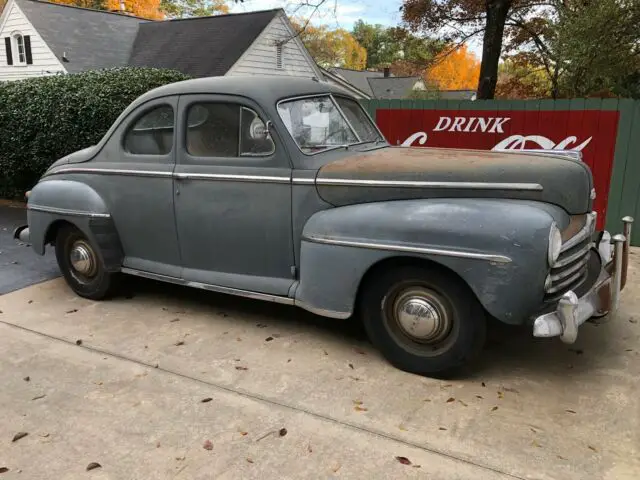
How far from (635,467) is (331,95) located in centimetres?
323

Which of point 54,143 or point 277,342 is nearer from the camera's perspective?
point 277,342

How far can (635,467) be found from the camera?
262 centimetres

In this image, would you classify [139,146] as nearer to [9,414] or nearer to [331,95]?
[331,95]

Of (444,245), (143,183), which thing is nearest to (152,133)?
(143,183)

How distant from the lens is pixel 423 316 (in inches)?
134

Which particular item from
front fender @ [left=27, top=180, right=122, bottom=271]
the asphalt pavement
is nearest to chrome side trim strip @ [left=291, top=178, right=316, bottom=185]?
front fender @ [left=27, top=180, right=122, bottom=271]

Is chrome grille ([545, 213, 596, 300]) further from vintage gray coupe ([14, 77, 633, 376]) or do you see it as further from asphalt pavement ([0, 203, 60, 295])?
asphalt pavement ([0, 203, 60, 295])

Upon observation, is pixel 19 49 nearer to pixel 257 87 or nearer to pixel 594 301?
pixel 257 87

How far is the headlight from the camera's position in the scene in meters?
2.98

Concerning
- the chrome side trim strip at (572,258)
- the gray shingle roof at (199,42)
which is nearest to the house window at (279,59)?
the gray shingle roof at (199,42)

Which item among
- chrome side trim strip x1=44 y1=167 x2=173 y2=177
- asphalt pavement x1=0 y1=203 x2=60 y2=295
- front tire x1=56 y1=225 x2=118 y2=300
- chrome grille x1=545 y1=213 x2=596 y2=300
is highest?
chrome side trim strip x1=44 y1=167 x2=173 y2=177

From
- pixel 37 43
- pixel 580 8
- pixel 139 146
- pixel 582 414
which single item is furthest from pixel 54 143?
pixel 37 43

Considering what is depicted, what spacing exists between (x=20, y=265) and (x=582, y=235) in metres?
5.82

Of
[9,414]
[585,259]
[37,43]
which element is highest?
[37,43]
